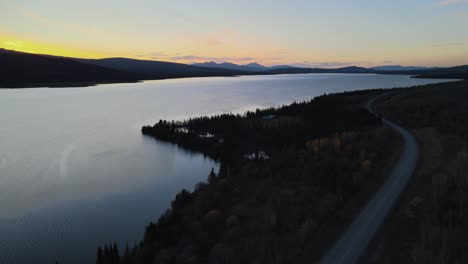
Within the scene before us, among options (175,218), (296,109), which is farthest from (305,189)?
(296,109)

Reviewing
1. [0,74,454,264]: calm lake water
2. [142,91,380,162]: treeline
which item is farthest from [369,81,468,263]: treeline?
[0,74,454,264]: calm lake water

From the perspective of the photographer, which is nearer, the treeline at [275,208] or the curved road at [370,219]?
the curved road at [370,219]

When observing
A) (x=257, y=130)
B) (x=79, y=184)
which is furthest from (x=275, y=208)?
(x=257, y=130)

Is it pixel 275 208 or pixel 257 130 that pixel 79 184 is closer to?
pixel 275 208

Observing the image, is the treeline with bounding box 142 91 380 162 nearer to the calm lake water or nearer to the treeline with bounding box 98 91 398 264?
the calm lake water

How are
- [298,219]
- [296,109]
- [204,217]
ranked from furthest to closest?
[296,109]
[204,217]
[298,219]

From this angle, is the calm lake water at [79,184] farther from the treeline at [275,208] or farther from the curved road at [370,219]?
the curved road at [370,219]

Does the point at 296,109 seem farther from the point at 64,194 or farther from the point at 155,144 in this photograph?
the point at 64,194

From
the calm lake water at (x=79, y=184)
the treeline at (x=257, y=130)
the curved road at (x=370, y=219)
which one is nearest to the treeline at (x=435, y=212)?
the curved road at (x=370, y=219)
